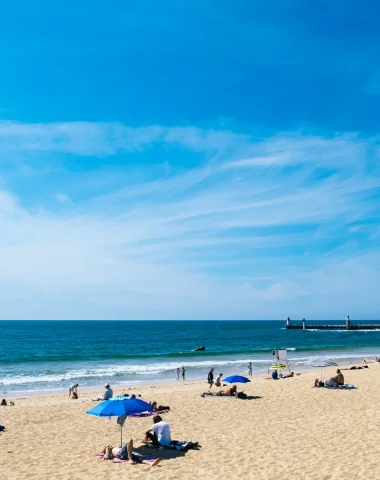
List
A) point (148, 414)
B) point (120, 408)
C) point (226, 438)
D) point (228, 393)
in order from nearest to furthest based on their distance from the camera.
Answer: point (120, 408), point (226, 438), point (148, 414), point (228, 393)

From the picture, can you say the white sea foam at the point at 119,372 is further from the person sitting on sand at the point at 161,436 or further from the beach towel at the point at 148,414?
the person sitting on sand at the point at 161,436

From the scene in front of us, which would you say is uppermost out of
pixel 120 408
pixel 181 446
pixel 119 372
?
pixel 120 408

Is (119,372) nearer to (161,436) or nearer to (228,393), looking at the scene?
(228,393)

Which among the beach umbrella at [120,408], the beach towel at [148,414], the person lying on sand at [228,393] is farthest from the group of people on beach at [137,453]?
the person lying on sand at [228,393]

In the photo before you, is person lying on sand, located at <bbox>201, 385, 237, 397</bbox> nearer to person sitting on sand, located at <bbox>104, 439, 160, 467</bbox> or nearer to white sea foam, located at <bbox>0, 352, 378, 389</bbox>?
person sitting on sand, located at <bbox>104, 439, 160, 467</bbox>

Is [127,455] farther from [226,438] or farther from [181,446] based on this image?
[226,438]

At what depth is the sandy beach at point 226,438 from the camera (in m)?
10.1

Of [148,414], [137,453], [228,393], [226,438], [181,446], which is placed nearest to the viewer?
[137,453]

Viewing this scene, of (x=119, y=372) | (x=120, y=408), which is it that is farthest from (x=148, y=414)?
(x=119, y=372)

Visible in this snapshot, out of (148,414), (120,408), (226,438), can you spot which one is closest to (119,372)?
(148,414)

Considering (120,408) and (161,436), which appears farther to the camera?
(161,436)

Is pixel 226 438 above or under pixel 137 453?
under

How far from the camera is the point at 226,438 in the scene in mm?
13070

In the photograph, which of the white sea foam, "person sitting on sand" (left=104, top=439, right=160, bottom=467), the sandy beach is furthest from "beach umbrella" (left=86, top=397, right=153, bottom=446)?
the white sea foam
